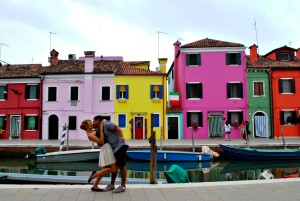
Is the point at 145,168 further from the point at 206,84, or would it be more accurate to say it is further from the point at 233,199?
the point at 206,84

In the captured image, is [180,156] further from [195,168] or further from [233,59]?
[233,59]

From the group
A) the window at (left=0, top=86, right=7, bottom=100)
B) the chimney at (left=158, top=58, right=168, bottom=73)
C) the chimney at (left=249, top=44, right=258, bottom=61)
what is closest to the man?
the chimney at (left=158, top=58, right=168, bottom=73)

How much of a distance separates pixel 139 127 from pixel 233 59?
10.1 metres

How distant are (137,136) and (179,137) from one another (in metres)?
3.60

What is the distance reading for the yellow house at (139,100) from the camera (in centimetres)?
2645

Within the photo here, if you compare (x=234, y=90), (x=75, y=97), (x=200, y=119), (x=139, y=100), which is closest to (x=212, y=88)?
(x=234, y=90)

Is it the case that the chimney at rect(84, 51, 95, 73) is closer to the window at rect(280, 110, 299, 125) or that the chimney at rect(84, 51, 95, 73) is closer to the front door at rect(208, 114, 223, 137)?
the front door at rect(208, 114, 223, 137)

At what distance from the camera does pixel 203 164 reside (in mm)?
16656

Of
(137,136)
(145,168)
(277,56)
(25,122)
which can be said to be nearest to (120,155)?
(145,168)

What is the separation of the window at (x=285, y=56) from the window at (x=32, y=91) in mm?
22149

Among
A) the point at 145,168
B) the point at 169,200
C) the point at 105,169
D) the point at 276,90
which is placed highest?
the point at 276,90

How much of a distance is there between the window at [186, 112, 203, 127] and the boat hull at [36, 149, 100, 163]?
11.1 meters

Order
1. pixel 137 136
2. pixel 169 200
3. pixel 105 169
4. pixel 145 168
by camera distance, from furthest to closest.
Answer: pixel 137 136 < pixel 145 168 < pixel 105 169 < pixel 169 200

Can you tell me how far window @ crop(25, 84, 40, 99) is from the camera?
27.1 meters
